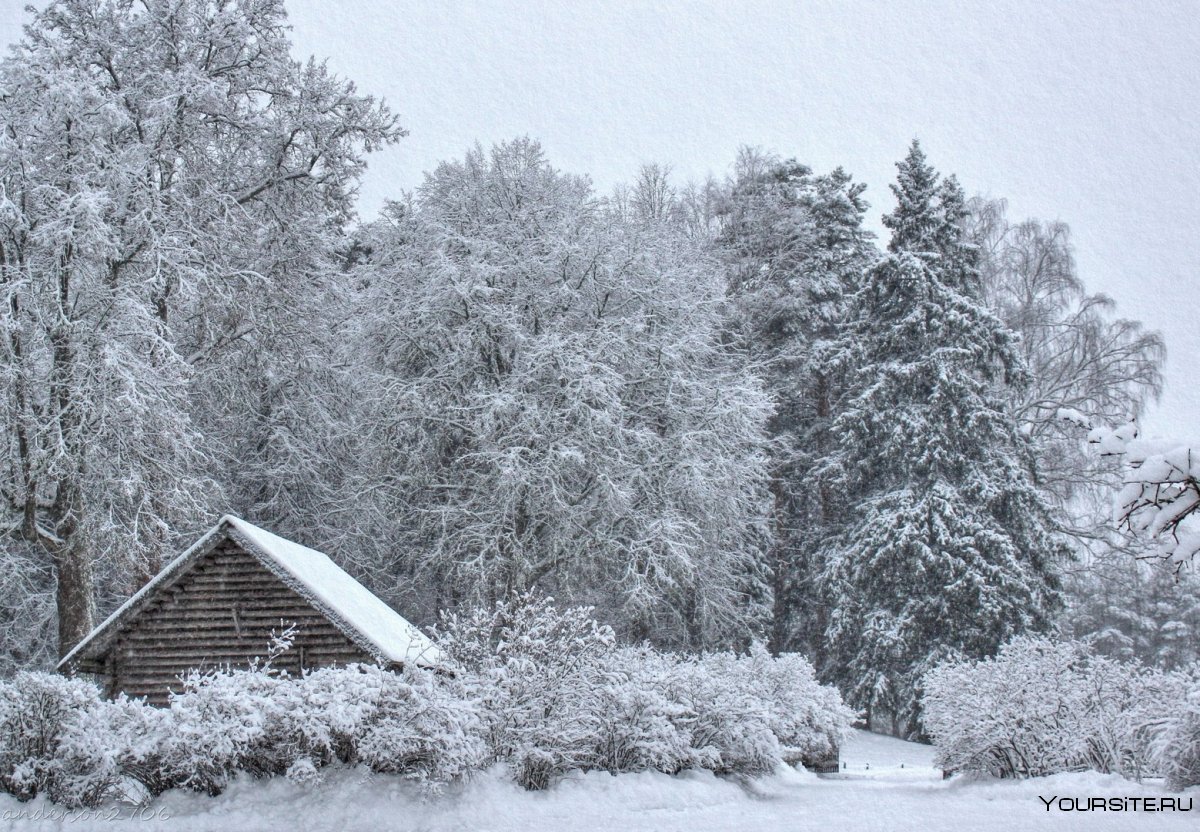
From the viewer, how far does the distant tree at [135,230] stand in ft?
61.3

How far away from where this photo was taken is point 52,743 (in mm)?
12039

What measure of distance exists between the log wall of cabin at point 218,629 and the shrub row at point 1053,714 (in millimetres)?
9255

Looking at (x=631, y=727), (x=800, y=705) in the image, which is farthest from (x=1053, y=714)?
(x=800, y=705)

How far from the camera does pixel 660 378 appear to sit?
2792 centimetres

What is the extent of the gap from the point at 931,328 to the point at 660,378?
793 centimetres

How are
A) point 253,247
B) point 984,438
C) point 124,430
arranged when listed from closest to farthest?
point 124,430 < point 253,247 < point 984,438

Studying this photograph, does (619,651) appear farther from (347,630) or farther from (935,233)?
(935,233)

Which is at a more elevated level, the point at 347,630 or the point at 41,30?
the point at 41,30

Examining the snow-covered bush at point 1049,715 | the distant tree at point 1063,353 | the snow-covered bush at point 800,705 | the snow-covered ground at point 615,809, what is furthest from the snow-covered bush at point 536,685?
the distant tree at point 1063,353

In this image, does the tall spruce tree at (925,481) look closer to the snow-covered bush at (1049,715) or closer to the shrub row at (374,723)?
the snow-covered bush at (1049,715)

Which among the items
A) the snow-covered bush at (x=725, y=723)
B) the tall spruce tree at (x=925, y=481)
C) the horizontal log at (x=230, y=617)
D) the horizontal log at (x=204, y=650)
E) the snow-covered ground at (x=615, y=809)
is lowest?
the snow-covered ground at (x=615, y=809)

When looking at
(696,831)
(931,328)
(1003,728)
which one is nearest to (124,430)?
(696,831)

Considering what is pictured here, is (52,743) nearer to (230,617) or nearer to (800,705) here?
(230,617)

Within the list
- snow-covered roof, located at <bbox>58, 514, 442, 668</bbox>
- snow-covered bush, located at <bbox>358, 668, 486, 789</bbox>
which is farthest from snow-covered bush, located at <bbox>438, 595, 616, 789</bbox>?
snow-covered roof, located at <bbox>58, 514, 442, 668</bbox>
